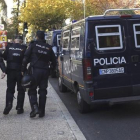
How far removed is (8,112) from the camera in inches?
269

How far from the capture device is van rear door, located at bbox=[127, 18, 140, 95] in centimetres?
638

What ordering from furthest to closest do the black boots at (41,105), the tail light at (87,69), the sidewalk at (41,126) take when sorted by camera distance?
1. the black boots at (41,105)
2. the tail light at (87,69)
3. the sidewalk at (41,126)

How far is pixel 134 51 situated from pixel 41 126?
2.44m

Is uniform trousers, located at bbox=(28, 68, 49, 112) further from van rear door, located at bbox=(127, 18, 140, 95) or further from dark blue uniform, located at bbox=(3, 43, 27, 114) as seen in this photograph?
van rear door, located at bbox=(127, 18, 140, 95)

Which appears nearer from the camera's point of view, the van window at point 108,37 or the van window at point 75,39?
the van window at point 108,37

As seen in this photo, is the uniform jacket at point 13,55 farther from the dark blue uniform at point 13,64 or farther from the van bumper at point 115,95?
the van bumper at point 115,95

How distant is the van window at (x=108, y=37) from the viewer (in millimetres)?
6281

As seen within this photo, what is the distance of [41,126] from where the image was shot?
5883mm

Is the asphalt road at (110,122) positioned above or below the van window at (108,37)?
below


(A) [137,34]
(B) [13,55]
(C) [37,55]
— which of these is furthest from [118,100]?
(B) [13,55]

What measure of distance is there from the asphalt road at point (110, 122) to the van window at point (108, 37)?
5.02ft

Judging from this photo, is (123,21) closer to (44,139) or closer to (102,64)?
(102,64)

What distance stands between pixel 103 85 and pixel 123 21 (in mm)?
1396

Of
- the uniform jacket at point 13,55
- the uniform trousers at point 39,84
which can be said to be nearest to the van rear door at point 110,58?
the uniform trousers at point 39,84
